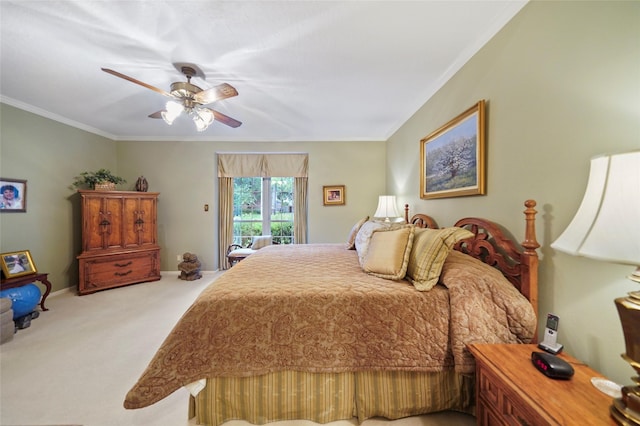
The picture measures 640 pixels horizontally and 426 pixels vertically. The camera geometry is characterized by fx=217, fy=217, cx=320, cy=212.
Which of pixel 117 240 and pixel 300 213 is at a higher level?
pixel 300 213

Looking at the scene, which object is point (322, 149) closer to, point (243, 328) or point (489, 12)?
point (489, 12)

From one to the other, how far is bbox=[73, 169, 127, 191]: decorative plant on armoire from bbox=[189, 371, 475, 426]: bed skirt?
3.65 m

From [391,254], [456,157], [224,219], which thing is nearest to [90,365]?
[391,254]

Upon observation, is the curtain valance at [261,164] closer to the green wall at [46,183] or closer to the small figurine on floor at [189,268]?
the small figurine on floor at [189,268]

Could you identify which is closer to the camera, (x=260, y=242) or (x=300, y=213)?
(x=260, y=242)

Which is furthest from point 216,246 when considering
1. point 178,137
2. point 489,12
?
point 489,12

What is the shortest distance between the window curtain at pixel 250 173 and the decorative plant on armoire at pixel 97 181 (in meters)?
1.58

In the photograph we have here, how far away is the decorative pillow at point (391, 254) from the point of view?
1.48 meters

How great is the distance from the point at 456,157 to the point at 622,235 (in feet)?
4.75

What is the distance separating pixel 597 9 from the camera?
98 cm

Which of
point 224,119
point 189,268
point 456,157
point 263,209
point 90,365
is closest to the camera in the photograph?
point 90,365

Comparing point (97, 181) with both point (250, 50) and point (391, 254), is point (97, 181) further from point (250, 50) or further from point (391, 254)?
point (391, 254)

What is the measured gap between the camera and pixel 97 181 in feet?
10.9

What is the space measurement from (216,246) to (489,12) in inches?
180
